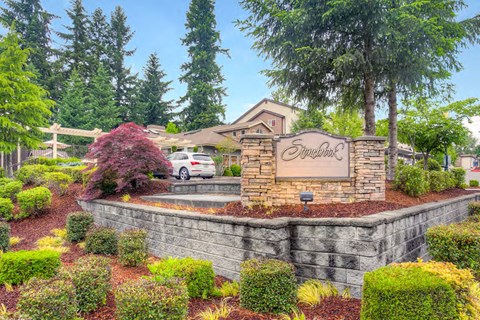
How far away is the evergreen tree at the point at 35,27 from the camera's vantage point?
3105 centimetres

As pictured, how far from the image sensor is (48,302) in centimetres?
292

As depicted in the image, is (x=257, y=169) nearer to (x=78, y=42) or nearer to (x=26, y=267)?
(x=26, y=267)

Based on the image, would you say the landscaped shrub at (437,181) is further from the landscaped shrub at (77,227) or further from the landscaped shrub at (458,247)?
the landscaped shrub at (77,227)

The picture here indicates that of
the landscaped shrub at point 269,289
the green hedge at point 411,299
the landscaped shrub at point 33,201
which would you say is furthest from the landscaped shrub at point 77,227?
the green hedge at point 411,299

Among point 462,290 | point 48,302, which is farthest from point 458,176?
point 48,302

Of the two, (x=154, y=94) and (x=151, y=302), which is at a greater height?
(x=154, y=94)

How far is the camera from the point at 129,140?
30.5 feet

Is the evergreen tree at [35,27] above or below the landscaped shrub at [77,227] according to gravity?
above

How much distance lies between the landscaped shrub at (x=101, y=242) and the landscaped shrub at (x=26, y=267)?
2.06m

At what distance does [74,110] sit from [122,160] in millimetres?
24664

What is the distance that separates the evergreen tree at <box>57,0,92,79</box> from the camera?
34.0 metres

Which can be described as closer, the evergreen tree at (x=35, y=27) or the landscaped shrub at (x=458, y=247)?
the landscaped shrub at (x=458, y=247)

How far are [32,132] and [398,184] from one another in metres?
14.8

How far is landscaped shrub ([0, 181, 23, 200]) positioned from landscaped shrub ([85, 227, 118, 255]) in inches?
229
